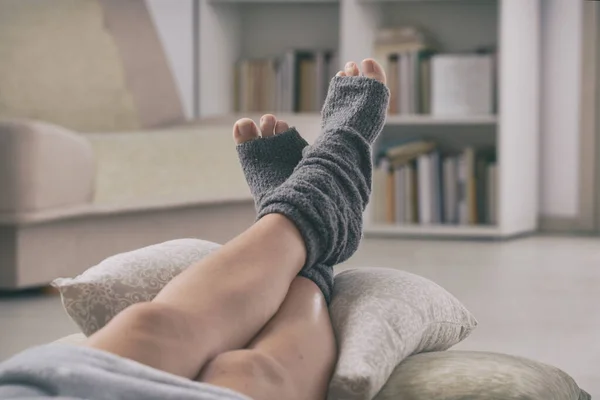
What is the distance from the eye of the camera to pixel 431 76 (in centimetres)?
419

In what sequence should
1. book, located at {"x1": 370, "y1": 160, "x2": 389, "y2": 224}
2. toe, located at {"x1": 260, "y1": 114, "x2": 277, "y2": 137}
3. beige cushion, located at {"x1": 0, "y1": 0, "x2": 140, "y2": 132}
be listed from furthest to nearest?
book, located at {"x1": 370, "y1": 160, "x2": 389, "y2": 224} → beige cushion, located at {"x1": 0, "y1": 0, "x2": 140, "y2": 132} → toe, located at {"x1": 260, "y1": 114, "x2": 277, "y2": 137}

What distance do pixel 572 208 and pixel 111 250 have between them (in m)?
2.06

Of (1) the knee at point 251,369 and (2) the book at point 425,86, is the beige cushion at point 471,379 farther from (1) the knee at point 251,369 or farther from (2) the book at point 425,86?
(2) the book at point 425,86

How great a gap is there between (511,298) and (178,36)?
2.19 meters

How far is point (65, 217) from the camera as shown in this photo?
108 inches

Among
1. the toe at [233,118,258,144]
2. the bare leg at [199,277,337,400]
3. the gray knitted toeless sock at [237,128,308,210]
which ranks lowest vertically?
the bare leg at [199,277,337,400]

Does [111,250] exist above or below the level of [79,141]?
below

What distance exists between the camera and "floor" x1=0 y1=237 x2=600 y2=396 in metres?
2.11

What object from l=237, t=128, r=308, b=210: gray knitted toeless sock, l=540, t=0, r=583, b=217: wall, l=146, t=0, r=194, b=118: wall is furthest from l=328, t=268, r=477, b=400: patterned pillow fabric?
l=146, t=0, r=194, b=118: wall

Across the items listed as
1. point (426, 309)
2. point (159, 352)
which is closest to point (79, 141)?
point (426, 309)

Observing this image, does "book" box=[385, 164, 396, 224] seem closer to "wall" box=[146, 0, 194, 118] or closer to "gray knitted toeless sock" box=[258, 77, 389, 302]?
"wall" box=[146, 0, 194, 118]

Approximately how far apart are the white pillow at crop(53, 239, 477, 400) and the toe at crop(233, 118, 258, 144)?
0.21 m

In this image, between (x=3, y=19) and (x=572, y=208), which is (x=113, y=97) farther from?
(x=572, y=208)

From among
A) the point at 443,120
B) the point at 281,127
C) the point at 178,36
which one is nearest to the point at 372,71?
the point at 281,127
